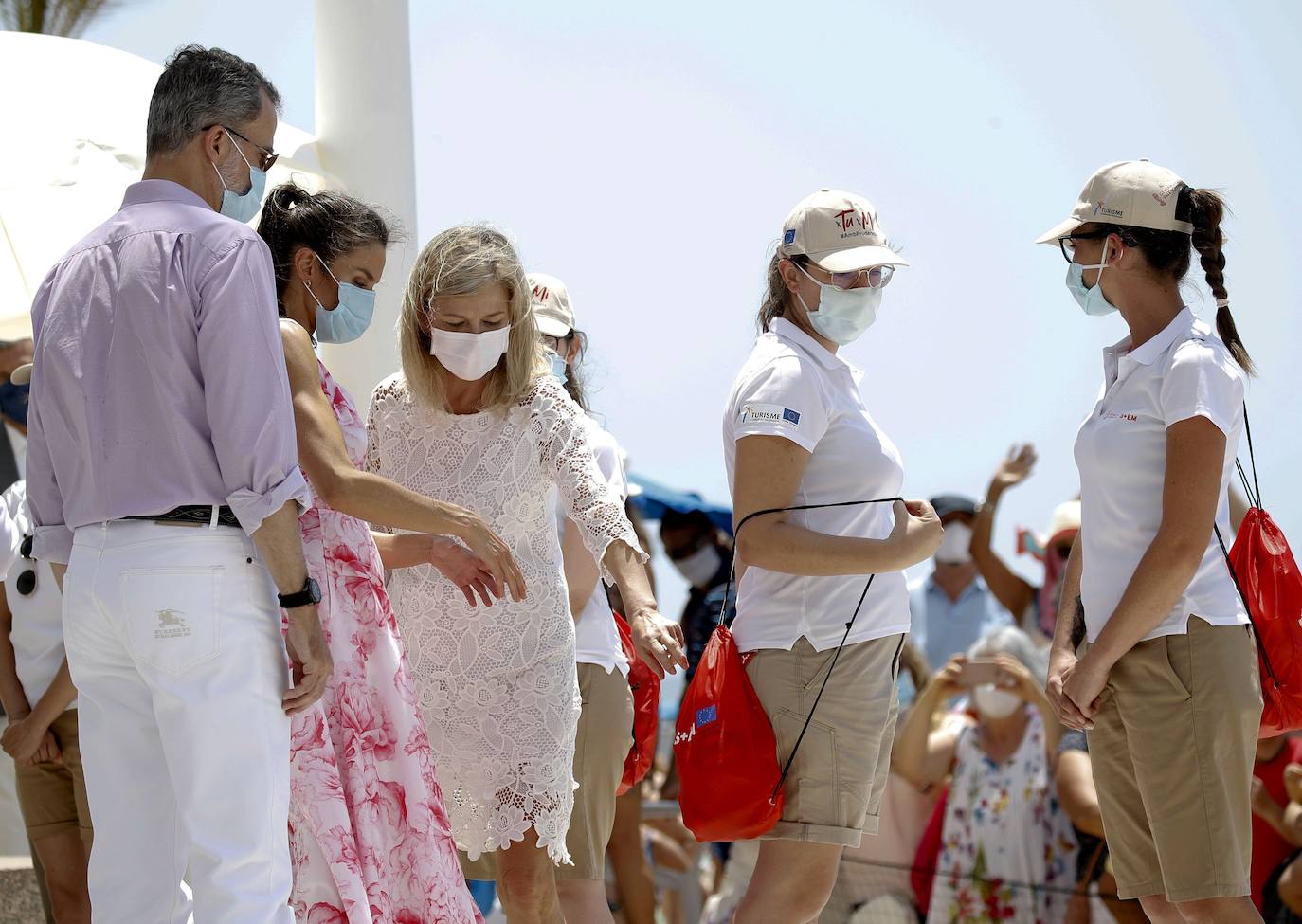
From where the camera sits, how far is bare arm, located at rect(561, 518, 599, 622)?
4.45 m

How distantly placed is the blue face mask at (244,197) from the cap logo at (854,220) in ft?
4.83

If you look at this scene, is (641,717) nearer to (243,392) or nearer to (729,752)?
(729,752)

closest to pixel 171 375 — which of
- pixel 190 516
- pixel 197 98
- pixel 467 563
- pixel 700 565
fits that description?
pixel 190 516

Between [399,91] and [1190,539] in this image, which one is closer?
[1190,539]

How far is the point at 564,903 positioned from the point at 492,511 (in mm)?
1144

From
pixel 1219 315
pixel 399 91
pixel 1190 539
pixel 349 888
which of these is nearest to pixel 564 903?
pixel 349 888

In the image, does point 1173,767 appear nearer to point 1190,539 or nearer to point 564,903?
Result: point 1190,539

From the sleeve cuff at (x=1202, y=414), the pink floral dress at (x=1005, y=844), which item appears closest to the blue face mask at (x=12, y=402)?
the pink floral dress at (x=1005, y=844)

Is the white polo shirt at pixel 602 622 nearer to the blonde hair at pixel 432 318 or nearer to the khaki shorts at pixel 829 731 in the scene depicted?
the blonde hair at pixel 432 318

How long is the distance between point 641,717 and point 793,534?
111 cm

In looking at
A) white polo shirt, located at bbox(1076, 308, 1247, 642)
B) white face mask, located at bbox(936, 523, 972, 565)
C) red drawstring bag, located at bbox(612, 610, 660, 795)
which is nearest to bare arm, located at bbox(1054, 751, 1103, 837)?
red drawstring bag, located at bbox(612, 610, 660, 795)

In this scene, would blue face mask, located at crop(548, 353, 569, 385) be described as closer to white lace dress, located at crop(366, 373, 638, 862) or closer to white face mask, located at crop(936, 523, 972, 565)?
white lace dress, located at crop(366, 373, 638, 862)

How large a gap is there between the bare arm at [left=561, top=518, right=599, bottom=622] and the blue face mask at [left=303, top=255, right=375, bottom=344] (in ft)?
3.32

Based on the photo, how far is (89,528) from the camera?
300 centimetres
